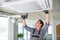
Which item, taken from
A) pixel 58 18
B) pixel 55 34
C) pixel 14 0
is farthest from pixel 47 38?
pixel 14 0

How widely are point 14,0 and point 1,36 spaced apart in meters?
2.33

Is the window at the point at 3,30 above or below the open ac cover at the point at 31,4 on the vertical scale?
below

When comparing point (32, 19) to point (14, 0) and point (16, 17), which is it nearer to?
point (16, 17)

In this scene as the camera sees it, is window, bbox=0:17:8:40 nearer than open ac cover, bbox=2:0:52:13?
No

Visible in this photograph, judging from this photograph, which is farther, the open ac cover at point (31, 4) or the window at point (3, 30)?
the window at point (3, 30)

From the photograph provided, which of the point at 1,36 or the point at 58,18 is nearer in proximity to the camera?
the point at 1,36

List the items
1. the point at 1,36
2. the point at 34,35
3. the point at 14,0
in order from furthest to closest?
the point at 1,36
the point at 34,35
the point at 14,0

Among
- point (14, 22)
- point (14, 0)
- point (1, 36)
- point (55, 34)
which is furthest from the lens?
point (55, 34)

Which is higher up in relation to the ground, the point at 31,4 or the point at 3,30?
the point at 31,4

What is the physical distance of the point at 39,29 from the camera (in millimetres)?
2605

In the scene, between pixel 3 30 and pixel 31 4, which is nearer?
pixel 31 4

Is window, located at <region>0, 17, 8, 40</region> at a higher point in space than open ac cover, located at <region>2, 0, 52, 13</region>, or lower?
lower

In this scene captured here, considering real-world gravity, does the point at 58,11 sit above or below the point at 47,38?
above

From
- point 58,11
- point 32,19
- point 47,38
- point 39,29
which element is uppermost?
point 58,11
